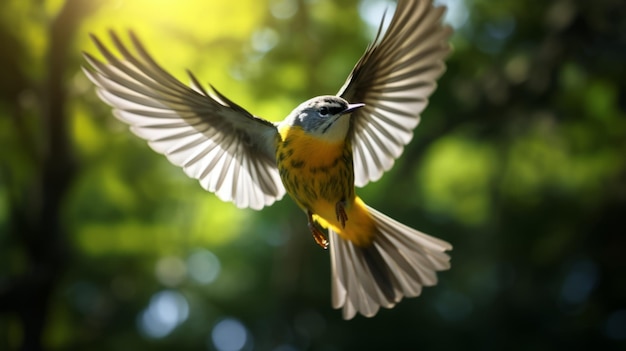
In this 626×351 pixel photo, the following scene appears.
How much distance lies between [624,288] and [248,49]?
4.95 m

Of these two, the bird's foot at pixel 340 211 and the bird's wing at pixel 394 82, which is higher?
the bird's wing at pixel 394 82

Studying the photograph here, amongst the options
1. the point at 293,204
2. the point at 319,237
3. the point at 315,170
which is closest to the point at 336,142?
the point at 315,170

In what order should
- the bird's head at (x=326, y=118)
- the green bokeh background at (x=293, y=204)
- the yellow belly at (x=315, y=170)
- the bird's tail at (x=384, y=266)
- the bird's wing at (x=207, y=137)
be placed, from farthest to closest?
the green bokeh background at (x=293, y=204) < the bird's tail at (x=384, y=266) < the bird's wing at (x=207, y=137) < the yellow belly at (x=315, y=170) < the bird's head at (x=326, y=118)

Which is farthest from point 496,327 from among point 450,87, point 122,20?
point 122,20

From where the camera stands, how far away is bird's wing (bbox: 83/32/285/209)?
6.85 feet

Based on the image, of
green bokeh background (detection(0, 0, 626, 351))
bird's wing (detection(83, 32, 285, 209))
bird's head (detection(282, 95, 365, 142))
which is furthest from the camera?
green bokeh background (detection(0, 0, 626, 351))

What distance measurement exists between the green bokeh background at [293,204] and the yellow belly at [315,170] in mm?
4828

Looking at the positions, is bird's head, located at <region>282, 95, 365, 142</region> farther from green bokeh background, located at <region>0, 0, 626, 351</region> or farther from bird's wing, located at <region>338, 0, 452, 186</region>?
green bokeh background, located at <region>0, 0, 626, 351</region>

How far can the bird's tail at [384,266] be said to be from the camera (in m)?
2.28

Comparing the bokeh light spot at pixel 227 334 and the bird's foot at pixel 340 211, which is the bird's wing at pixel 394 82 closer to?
the bird's foot at pixel 340 211

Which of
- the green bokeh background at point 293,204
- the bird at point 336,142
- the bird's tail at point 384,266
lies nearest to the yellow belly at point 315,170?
the bird at point 336,142

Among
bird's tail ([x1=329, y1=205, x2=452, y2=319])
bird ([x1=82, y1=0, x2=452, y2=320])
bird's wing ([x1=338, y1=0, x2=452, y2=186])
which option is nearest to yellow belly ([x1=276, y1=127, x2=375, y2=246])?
bird ([x1=82, y1=0, x2=452, y2=320])

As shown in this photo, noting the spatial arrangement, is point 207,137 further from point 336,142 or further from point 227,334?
point 227,334

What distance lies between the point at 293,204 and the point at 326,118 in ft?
19.8
